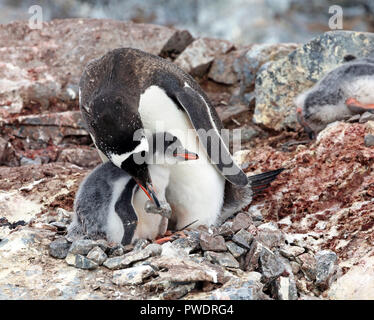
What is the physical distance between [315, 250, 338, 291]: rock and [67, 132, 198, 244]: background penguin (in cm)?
81

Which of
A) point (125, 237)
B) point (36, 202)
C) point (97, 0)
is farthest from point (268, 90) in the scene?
point (97, 0)

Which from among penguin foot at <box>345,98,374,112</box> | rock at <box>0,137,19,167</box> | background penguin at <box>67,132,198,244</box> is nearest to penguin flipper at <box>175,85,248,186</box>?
background penguin at <box>67,132,198,244</box>

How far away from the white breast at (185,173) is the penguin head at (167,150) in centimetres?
14

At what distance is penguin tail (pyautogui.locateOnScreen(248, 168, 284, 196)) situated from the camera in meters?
3.65

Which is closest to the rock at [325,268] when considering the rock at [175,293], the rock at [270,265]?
the rock at [270,265]

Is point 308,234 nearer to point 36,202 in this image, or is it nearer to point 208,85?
point 36,202

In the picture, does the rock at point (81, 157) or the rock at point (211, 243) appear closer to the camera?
the rock at point (211, 243)

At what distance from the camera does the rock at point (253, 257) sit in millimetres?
2555

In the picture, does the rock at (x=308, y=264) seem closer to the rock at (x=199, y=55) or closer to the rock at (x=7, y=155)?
the rock at (x=7, y=155)

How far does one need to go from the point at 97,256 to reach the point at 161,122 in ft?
2.77

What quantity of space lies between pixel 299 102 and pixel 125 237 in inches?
106

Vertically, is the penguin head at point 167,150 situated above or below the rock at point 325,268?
above

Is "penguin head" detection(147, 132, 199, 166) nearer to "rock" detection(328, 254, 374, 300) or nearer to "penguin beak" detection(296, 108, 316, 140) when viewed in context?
"rock" detection(328, 254, 374, 300)

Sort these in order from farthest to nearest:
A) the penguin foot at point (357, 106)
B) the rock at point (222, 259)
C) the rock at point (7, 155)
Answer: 1. the rock at point (7, 155)
2. the penguin foot at point (357, 106)
3. the rock at point (222, 259)
